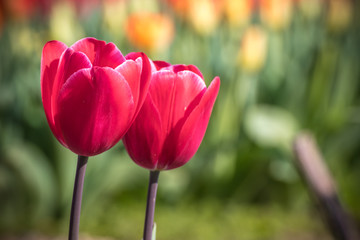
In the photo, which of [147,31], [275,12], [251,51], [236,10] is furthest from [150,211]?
[275,12]

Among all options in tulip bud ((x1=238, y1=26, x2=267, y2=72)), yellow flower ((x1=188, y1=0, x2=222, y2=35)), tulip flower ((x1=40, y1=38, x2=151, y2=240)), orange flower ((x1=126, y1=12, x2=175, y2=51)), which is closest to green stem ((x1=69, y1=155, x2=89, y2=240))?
tulip flower ((x1=40, y1=38, x2=151, y2=240))

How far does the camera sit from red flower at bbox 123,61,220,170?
1.28 feet

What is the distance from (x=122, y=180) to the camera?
2000 mm

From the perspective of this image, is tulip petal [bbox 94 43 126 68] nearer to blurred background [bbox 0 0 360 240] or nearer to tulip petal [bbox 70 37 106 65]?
tulip petal [bbox 70 37 106 65]

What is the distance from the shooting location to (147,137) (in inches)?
15.5

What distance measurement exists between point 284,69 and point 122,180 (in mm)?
811

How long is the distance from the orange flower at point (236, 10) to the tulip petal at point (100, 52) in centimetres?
185

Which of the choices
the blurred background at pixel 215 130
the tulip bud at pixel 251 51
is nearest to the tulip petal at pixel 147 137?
the blurred background at pixel 215 130

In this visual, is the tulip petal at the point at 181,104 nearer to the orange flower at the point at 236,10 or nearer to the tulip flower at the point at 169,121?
the tulip flower at the point at 169,121

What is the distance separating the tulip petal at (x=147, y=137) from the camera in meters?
0.39

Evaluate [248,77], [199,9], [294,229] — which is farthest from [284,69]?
[294,229]

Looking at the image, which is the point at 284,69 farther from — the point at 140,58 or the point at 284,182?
the point at 140,58

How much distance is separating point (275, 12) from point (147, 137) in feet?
6.64

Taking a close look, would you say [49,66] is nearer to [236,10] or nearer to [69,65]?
[69,65]
